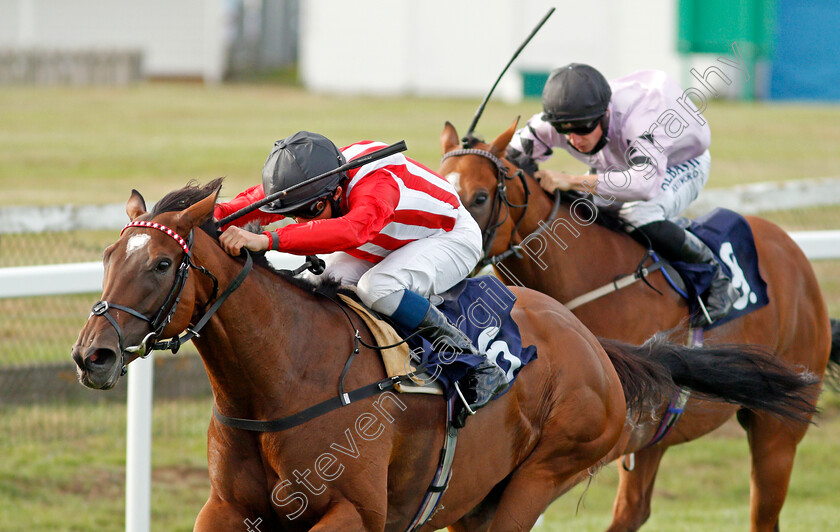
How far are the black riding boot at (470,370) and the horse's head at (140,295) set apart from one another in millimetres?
846

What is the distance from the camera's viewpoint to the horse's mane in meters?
2.72

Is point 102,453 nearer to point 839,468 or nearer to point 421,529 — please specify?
point 421,529

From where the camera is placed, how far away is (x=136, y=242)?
2.57 m

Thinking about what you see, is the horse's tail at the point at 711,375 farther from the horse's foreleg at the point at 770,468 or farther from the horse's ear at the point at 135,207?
the horse's ear at the point at 135,207

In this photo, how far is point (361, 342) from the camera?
310 centimetres

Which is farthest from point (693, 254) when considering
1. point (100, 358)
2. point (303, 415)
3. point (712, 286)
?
point (100, 358)

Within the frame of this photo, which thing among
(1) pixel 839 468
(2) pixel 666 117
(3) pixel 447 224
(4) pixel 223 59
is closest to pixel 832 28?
(4) pixel 223 59

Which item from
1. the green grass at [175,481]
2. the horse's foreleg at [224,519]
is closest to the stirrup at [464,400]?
the horse's foreleg at [224,519]

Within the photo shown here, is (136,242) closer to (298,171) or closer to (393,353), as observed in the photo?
(298,171)

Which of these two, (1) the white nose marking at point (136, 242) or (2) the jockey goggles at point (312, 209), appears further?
(2) the jockey goggles at point (312, 209)

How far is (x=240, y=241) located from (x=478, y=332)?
3.03 feet

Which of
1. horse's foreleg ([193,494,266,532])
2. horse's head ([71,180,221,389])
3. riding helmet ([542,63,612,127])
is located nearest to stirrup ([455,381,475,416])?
horse's foreleg ([193,494,266,532])

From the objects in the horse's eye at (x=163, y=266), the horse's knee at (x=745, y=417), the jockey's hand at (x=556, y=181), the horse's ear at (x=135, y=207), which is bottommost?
the horse's knee at (x=745, y=417)

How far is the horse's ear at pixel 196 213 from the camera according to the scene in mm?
2646
